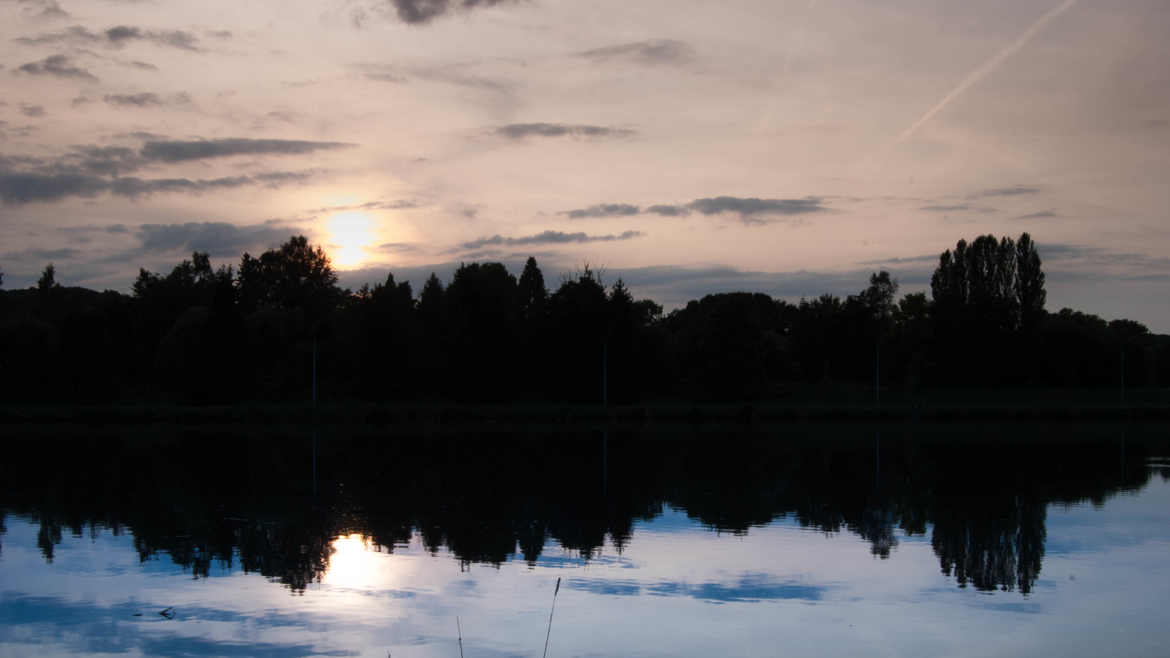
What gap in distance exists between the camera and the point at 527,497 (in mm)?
22781

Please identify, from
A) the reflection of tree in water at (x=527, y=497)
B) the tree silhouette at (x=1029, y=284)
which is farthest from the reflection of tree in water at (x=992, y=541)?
the tree silhouette at (x=1029, y=284)

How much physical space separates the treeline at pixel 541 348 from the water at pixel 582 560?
4000 centimetres

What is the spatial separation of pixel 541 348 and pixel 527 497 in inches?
2012

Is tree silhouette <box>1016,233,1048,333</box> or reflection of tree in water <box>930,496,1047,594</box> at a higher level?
tree silhouette <box>1016,233,1048,333</box>

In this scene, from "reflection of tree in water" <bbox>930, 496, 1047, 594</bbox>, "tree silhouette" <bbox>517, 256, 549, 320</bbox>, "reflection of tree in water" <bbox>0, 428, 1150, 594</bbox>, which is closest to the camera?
"reflection of tree in water" <bbox>930, 496, 1047, 594</bbox>

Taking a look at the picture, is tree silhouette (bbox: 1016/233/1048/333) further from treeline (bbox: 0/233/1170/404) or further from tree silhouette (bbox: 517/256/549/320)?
tree silhouette (bbox: 517/256/549/320)

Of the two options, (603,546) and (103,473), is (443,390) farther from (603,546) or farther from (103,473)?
(603,546)

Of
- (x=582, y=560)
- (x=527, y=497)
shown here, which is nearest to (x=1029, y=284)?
(x=527, y=497)

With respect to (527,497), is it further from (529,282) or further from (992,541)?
(529,282)

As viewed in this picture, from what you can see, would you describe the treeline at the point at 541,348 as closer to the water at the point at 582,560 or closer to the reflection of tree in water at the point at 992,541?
the water at the point at 582,560

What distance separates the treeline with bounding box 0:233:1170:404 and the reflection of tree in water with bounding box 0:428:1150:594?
1247 inches

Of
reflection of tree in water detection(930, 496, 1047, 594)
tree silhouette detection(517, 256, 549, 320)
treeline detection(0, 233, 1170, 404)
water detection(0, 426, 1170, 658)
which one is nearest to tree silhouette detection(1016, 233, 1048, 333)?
treeline detection(0, 233, 1170, 404)

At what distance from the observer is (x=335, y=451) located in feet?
121

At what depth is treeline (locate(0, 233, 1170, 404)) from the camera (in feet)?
225
